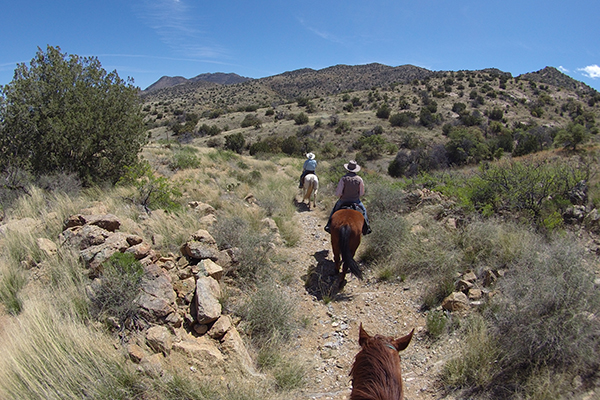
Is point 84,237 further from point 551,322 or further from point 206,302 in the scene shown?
point 551,322

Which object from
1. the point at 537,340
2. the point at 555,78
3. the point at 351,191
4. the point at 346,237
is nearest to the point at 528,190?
the point at 351,191

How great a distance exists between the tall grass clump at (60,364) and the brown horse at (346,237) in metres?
3.69

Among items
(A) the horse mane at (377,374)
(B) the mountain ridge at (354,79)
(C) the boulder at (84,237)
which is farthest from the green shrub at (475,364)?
(B) the mountain ridge at (354,79)

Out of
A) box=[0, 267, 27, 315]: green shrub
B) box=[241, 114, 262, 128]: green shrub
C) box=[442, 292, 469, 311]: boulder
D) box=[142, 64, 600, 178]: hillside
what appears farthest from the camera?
box=[241, 114, 262, 128]: green shrub

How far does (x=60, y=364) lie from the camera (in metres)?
2.67

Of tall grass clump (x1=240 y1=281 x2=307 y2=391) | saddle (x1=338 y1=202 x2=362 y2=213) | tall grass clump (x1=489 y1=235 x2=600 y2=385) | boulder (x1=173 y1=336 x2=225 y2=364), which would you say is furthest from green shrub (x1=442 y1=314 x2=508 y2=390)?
saddle (x1=338 y1=202 x2=362 y2=213)

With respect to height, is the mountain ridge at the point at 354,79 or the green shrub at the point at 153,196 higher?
the mountain ridge at the point at 354,79

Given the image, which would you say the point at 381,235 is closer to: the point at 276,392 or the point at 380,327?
the point at 380,327

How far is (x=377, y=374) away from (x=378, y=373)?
0.04 feet

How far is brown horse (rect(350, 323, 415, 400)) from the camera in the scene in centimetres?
226

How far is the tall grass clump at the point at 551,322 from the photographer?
310cm

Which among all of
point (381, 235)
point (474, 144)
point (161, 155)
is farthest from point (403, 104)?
point (381, 235)

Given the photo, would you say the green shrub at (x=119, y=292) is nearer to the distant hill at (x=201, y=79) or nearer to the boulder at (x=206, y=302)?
the boulder at (x=206, y=302)

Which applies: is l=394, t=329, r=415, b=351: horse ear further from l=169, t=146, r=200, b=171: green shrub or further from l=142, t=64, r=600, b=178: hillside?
l=142, t=64, r=600, b=178: hillside
